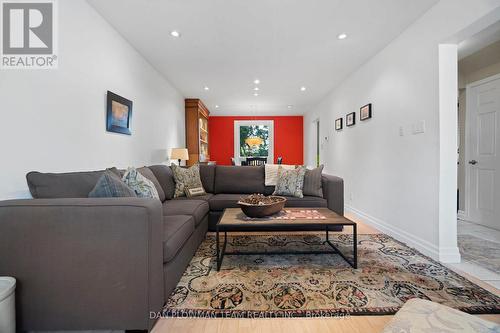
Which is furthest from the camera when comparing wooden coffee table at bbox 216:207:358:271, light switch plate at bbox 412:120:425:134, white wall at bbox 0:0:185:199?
light switch plate at bbox 412:120:425:134

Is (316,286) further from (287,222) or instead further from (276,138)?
(276,138)

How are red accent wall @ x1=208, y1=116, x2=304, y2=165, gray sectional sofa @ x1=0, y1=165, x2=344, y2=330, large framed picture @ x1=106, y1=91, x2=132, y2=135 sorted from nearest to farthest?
gray sectional sofa @ x1=0, y1=165, x2=344, y2=330
large framed picture @ x1=106, y1=91, x2=132, y2=135
red accent wall @ x1=208, y1=116, x2=304, y2=165

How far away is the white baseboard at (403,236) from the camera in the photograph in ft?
7.42

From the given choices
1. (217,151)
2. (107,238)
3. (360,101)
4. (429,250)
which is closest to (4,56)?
(107,238)

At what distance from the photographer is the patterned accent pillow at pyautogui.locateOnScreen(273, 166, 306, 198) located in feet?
10.3

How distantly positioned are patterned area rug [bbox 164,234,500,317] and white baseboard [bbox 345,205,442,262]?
0.09m

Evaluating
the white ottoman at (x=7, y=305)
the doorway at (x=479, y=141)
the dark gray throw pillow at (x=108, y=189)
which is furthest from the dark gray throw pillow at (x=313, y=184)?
the white ottoman at (x=7, y=305)

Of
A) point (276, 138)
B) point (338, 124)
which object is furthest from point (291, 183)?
point (276, 138)

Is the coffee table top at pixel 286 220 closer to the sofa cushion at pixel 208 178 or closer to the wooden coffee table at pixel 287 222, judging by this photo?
the wooden coffee table at pixel 287 222

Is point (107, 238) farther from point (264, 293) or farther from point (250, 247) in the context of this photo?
point (250, 247)

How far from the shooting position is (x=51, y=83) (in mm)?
1853

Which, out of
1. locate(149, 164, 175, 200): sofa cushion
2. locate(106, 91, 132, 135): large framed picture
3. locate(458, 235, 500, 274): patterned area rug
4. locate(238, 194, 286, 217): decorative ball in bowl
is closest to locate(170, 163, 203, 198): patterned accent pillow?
locate(149, 164, 175, 200): sofa cushion

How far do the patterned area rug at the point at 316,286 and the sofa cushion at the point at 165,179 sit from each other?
1.00 m

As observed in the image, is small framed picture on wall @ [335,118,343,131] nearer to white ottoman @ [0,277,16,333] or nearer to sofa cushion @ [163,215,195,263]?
sofa cushion @ [163,215,195,263]
